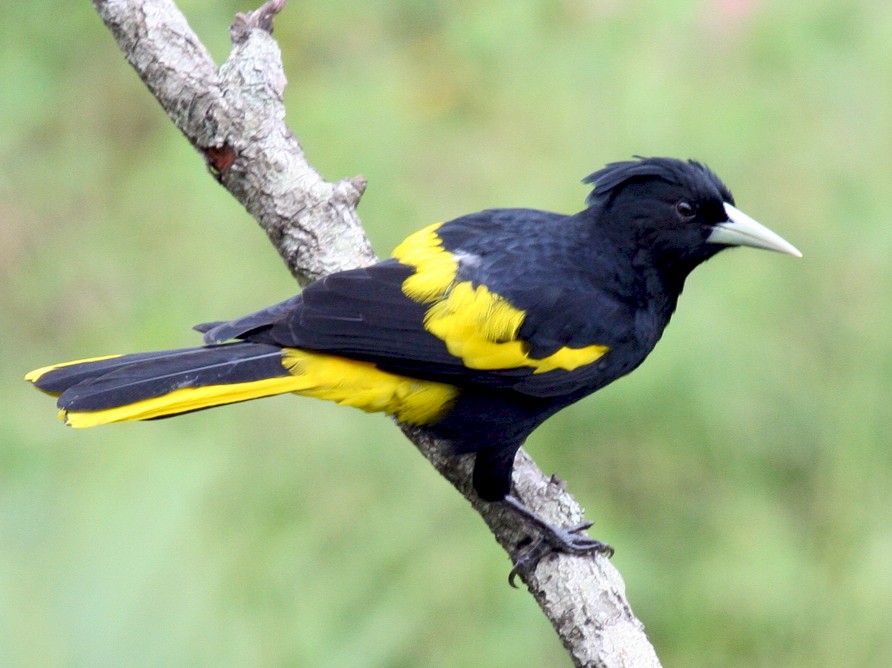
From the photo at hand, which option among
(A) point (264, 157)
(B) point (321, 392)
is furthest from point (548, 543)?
(A) point (264, 157)

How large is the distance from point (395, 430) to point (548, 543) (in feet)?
4.04

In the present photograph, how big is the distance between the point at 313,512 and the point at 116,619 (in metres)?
2.05

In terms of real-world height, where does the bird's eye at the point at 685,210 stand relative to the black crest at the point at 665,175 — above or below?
below

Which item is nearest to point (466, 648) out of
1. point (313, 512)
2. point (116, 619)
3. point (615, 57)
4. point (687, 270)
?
point (313, 512)

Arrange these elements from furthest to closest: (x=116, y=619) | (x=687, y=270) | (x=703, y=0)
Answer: (x=703, y=0), (x=687, y=270), (x=116, y=619)

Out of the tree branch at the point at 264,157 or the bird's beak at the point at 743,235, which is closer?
the bird's beak at the point at 743,235

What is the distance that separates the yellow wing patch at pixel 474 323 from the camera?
3.07 meters

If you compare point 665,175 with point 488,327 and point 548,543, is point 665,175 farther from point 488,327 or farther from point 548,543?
point 548,543

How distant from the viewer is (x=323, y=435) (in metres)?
4.34

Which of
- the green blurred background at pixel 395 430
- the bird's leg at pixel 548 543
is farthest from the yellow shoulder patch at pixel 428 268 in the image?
the green blurred background at pixel 395 430

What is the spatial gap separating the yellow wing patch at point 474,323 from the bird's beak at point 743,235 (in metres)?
0.48

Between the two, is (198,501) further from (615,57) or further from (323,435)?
(615,57)

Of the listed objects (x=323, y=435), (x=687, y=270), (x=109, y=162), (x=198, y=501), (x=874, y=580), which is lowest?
(x=874, y=580)

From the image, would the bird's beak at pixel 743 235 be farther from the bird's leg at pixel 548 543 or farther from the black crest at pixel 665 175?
the bird's leg at pixel 548 543
